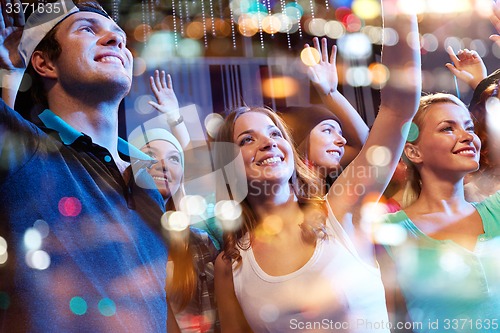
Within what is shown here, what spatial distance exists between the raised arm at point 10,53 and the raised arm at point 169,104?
1.22 ft

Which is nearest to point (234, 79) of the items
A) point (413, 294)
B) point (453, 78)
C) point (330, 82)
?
point (330, 82)

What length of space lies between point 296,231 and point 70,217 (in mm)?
622

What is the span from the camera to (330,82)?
1.69m

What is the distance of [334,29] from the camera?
176 cm

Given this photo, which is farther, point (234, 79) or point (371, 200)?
point (234, 79)

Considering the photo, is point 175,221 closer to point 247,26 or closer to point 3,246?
point 3,246

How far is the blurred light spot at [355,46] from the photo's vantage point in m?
1.71

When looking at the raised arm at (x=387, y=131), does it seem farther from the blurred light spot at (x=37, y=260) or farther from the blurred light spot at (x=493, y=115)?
the blurred light spot at (x=37, y=260)

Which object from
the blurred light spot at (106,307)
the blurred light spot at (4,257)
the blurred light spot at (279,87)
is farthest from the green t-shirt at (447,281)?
the blurred light spot at (4,257)

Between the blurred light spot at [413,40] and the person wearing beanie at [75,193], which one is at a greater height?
the blurred light spot at [413,40]

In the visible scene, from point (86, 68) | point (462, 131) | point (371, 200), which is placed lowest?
point (371, 200)

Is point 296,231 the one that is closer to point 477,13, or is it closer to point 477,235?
point 477,235

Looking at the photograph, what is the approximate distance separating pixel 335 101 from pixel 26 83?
35.7 inches

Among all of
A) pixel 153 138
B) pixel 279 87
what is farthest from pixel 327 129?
pixel 153 138
